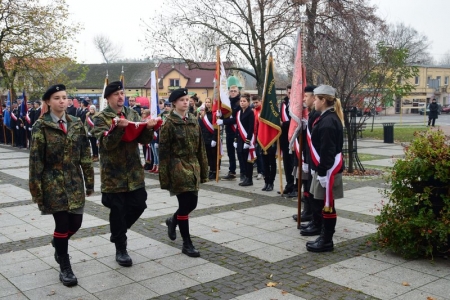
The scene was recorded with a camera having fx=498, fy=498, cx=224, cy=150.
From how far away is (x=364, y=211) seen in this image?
27.1ft

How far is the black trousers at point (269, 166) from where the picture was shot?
10.1 m

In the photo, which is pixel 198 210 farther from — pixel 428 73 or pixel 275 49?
pixel 428 73

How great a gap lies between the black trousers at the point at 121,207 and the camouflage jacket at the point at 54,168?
46cm

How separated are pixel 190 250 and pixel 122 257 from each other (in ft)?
2.64

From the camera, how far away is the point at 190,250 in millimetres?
5902

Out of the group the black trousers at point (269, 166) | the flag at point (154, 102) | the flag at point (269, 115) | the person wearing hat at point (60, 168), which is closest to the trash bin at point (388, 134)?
the black trousers at point (269, 166)

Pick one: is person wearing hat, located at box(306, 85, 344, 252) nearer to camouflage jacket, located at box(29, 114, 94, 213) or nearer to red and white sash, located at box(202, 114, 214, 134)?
camouflage jacket, located at box(29, 114, 94, 213)

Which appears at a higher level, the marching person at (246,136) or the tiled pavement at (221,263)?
the marching person at (246,136)

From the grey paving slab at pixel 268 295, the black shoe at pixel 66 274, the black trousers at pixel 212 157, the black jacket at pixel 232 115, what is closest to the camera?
the grey paving slab at pixel 268 295

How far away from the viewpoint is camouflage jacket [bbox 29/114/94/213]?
15.7 ft

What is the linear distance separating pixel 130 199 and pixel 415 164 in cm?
324

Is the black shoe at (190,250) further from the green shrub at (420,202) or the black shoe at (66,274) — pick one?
the green shrub at (420,202)

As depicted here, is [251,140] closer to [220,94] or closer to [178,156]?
[220,94]

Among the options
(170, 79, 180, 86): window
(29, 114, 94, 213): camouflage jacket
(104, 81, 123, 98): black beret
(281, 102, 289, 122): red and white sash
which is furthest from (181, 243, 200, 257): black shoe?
(170, 79, 180, 86): window
